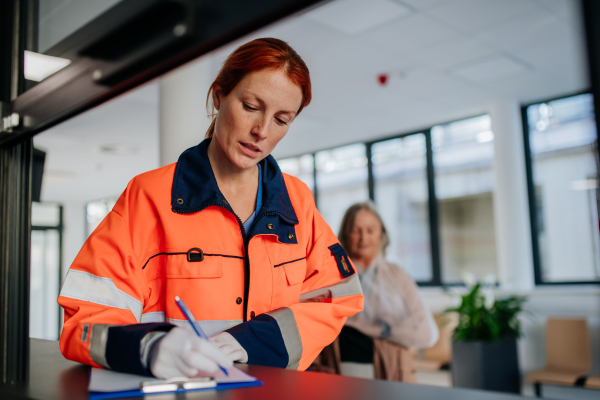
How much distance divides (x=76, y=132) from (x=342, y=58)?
125 inches

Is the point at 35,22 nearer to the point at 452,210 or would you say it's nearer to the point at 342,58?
the point at 342,58

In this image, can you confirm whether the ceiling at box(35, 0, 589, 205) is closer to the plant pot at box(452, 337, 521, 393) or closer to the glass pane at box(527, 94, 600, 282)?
the glass pane at box(527, 94, 600, 282)

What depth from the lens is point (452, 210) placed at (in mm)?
5871

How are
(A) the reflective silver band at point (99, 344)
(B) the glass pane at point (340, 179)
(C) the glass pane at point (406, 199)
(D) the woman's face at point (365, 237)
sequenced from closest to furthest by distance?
(A) the reflective silver band at point (99, 344)
(D) the woman's face at point (365, 237)
(C) the glass pane at point (406, 199)
(B) the glass pane at point (340, 179)

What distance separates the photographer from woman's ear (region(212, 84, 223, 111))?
3.52 feet

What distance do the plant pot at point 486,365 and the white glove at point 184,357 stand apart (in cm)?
388

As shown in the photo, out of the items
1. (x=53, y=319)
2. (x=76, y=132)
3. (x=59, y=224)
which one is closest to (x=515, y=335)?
(x=76, y=132)

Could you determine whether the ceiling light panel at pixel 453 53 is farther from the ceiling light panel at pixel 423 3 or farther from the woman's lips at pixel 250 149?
the woman's lips at pixel 250 149

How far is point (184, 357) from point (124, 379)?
0.11 m

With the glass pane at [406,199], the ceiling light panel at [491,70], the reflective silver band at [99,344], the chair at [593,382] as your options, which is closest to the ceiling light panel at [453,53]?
the ceiling light panel at [491,70]

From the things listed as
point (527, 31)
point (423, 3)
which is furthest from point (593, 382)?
point (423, 3)

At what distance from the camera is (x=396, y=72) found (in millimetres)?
4320

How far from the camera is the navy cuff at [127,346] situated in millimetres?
700

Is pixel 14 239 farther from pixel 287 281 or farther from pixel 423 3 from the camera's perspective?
pixel 423 3
